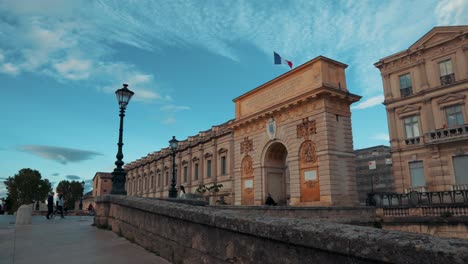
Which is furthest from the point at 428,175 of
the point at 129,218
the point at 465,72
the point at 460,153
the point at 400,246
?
the point at 400,246

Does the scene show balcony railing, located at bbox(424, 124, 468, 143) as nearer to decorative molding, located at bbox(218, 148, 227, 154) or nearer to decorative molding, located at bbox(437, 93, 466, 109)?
decorative molding, located at bbox(437, 93, 466, 109)

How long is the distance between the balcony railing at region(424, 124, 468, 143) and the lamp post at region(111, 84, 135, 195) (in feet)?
70.6

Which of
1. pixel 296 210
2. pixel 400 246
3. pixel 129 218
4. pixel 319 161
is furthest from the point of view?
pixel 319 161

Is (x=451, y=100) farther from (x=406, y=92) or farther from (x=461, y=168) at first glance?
(x=461, y=168)

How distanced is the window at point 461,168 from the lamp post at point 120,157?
22005 millimetres

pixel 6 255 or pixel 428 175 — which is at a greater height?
pixel 428 175

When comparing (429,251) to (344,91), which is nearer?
(429,251)

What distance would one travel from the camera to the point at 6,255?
535 centimetres

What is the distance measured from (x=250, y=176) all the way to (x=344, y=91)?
9.05m

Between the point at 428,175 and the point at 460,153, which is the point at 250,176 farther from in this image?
the point at 460,153

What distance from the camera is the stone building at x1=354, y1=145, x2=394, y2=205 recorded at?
30656 millimetres

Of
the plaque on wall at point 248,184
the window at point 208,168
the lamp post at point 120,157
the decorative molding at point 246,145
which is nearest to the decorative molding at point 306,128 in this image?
the decorative molding at point 246,145

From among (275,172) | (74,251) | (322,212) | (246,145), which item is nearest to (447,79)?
(275,172)

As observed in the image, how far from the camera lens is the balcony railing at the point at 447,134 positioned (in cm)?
2159
